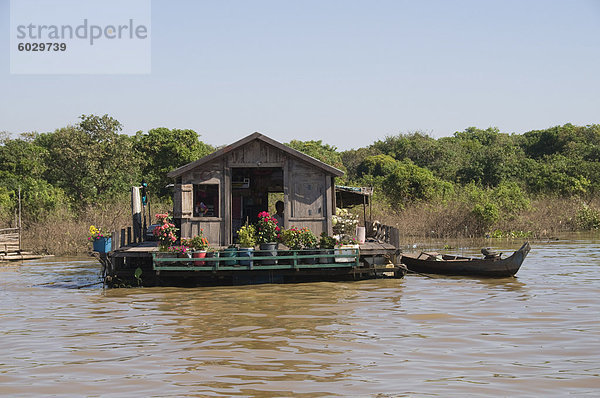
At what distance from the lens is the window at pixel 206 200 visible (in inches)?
835

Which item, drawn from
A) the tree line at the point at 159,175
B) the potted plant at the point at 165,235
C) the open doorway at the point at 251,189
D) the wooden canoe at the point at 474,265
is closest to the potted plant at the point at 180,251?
the potted plant at the point at 165,235

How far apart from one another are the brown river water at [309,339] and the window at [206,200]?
128 inches

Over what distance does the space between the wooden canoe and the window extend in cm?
671

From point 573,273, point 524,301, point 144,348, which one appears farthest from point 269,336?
point 573,273

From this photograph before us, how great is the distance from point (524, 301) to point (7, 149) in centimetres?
3507

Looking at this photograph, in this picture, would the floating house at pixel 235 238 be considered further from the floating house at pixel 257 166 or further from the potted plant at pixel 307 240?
the potted plant at pixel 307 240

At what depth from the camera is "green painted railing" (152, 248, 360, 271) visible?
724 inches

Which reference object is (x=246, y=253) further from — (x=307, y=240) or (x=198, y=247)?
(x=307, y=240)

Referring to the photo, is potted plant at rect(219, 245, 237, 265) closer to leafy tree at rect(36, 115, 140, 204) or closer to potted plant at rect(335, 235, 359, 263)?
potted plant at rect(335, 235, 359, 263)

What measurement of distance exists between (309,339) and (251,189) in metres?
13.4

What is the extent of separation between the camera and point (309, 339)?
489 inches

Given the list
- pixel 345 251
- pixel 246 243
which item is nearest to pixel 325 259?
pixel 345 251

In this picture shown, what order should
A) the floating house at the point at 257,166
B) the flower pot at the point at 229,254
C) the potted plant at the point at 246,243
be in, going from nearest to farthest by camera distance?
the flower pot at the point at 229,254, the potted plant at the point at 246,243, the floating house at the point at 257,166

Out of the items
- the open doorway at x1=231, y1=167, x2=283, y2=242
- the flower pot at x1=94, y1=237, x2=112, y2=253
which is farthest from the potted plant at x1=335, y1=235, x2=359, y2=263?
the flower pot at x1=94, y1=237, x2=112, y2=253
